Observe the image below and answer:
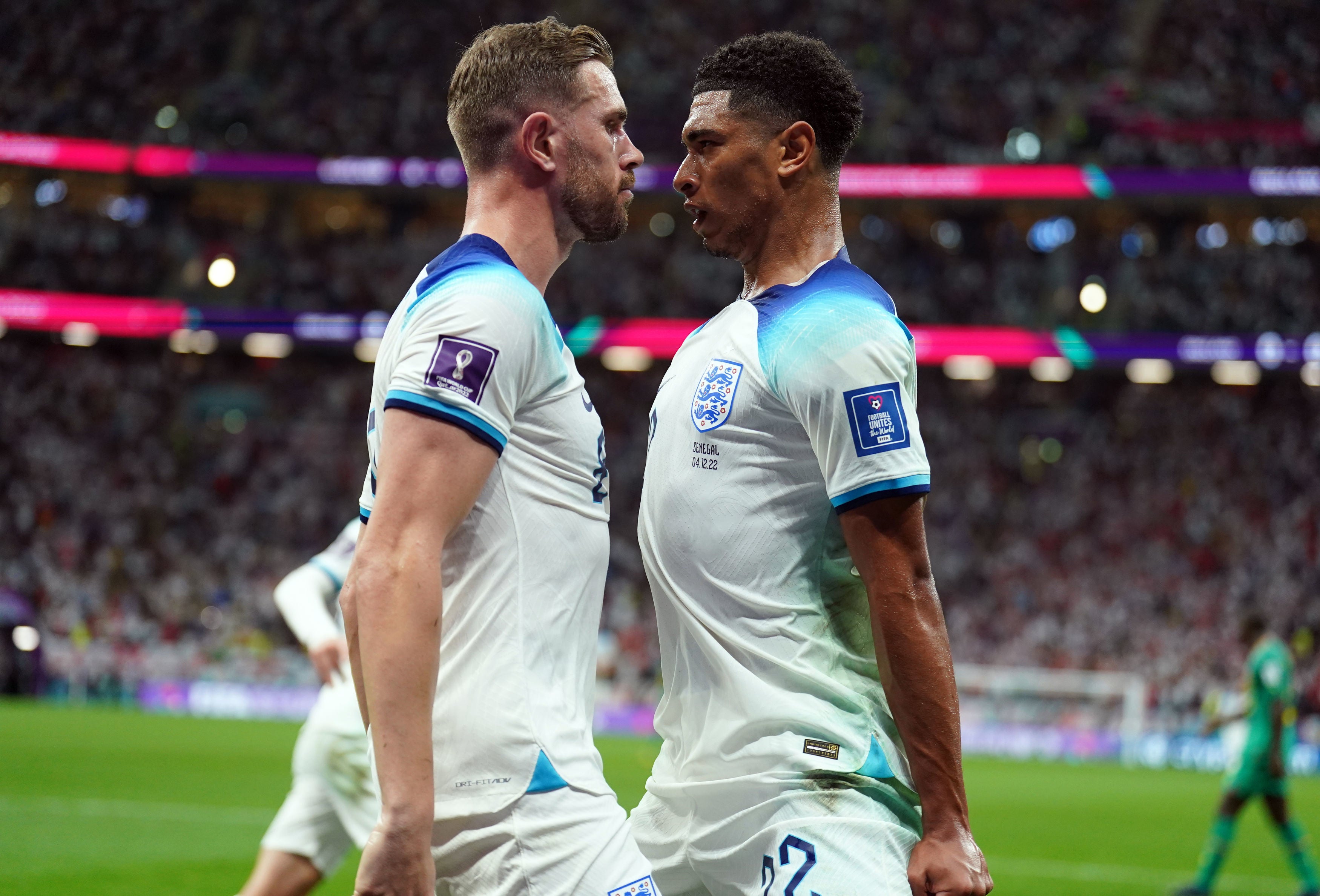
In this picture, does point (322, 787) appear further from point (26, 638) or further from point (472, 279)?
point (26, 638)

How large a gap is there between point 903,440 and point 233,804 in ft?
38.1

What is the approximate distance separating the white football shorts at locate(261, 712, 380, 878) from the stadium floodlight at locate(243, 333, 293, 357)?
27.8 meters

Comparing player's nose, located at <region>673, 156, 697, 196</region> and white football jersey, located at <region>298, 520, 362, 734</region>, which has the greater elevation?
player's nose, located at <region>673, 156, 697, 196</region>

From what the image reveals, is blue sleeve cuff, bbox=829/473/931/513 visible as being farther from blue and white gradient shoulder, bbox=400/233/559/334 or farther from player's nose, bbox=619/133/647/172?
player's nose, bbox=619/133/647/172

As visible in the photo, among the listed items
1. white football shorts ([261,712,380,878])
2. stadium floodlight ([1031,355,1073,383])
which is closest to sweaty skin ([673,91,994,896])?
white football shorts ([261,712,380,878])

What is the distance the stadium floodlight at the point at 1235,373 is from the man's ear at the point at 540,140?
2865 cm

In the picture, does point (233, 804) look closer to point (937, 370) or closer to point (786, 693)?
point (786, 693)

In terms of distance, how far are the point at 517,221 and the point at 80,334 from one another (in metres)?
33.9

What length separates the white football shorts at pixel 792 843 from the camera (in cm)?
286

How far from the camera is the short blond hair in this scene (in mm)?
2809

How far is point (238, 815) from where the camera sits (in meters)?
12.4

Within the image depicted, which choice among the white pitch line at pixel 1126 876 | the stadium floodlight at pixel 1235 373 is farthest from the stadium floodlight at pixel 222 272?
the white pitch line at pixel 1126 876

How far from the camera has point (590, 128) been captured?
2875mm

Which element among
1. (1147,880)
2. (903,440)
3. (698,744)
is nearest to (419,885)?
(698,744)
